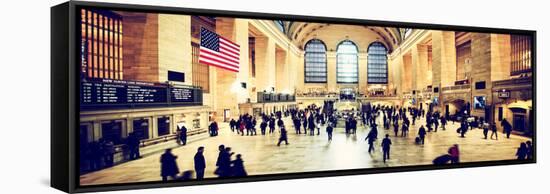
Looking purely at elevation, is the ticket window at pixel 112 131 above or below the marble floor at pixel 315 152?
above

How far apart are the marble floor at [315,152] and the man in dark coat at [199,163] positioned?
90 millimetres

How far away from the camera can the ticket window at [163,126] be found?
8.95m

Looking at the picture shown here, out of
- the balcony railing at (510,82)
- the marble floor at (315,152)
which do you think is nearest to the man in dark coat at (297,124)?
the marble floor at (315,152)

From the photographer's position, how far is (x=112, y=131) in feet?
27.7

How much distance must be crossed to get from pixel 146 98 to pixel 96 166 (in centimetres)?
137

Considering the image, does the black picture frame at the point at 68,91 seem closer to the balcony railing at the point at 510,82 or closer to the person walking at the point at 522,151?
the balcony railing at the point at 510,82

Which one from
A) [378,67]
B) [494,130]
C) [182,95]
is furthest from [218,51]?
[494,130]

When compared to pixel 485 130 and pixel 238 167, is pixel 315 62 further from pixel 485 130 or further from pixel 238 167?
pixel 485 130

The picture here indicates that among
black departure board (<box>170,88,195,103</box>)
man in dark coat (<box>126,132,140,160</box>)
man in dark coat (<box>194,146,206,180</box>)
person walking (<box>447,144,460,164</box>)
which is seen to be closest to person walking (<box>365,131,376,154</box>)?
person walking (<box>447,144,460,164</box>)

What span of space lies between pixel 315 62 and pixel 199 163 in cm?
346

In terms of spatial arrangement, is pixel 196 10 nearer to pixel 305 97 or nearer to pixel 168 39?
pixel 168 39

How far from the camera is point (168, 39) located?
8953 mm

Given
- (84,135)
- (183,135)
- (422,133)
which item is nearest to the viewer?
(84,135)

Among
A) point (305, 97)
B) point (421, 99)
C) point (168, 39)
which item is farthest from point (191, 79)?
point (421, 99)
